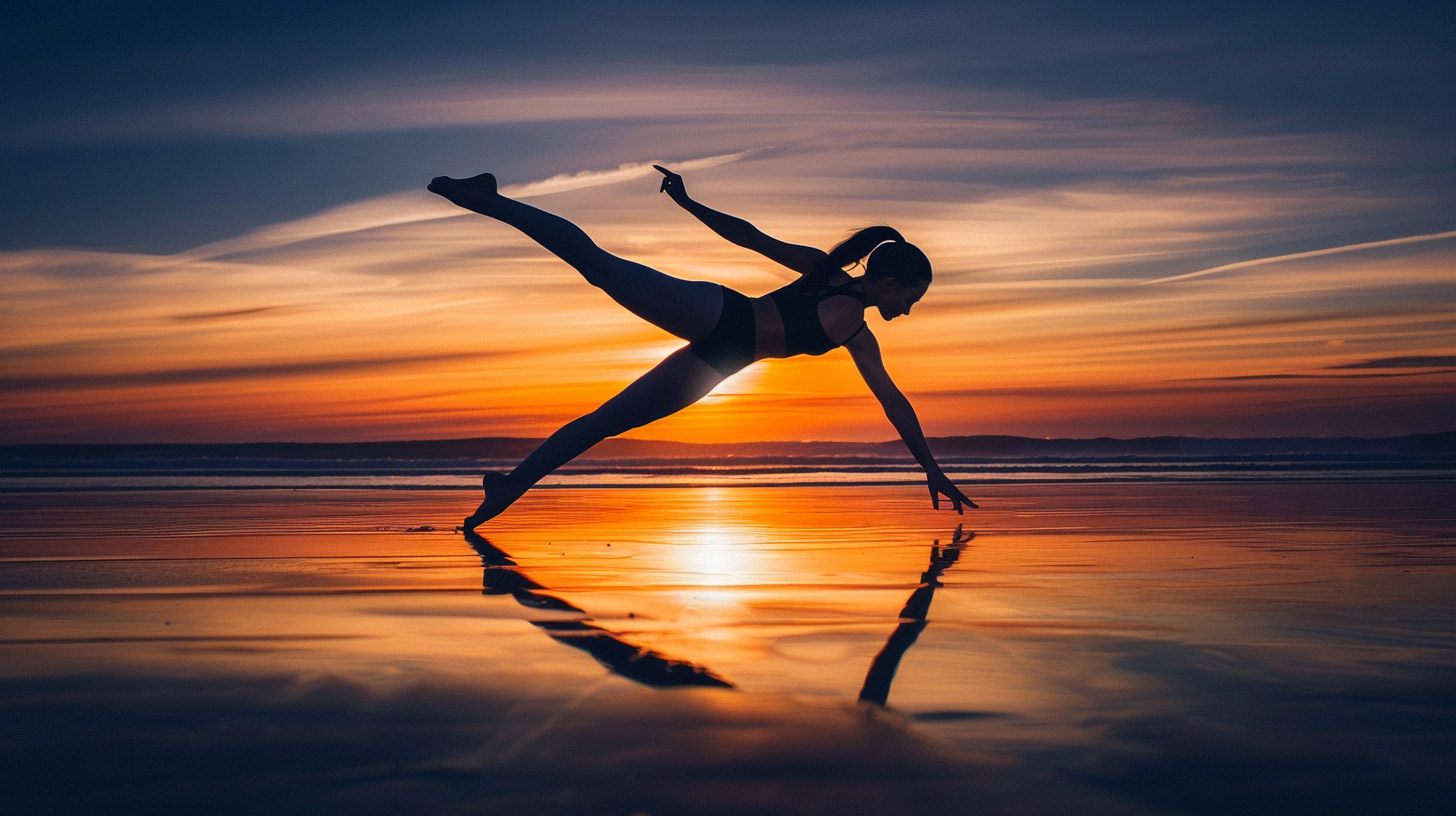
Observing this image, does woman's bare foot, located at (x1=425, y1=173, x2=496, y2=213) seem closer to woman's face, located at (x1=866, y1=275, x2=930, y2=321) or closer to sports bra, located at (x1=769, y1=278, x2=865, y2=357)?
sports bra, located at (x1=769, y1=278, x2=865, y2=357)

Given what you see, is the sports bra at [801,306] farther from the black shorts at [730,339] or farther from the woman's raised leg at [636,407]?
the woman's raised leg at [636,407]

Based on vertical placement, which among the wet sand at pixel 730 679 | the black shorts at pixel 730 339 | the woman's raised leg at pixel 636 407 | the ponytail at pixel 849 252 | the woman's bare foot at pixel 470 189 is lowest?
the wet sand at pixel 730 679

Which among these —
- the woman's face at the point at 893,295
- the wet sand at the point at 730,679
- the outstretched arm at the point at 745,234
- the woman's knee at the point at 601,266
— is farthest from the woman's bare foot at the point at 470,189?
the woman's face at the point at 893,295

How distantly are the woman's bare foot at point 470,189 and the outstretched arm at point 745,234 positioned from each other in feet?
2.68

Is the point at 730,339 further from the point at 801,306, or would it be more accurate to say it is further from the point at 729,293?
the point at 801,306

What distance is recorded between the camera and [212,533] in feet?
22.1

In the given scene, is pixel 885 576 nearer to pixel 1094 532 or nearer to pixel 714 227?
pixel 714 227

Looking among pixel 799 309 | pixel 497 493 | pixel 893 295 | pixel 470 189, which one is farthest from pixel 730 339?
pixel 497 493

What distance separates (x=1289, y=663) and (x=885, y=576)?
1871 millimetres

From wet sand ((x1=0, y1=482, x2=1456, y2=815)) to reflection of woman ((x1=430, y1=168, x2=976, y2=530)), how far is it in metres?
1.00

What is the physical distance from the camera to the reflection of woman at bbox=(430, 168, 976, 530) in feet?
15.7

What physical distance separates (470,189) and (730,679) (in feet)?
10.1

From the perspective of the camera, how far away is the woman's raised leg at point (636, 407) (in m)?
5.09

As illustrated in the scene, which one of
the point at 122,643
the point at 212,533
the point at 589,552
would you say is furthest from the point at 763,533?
the point at 122,643
